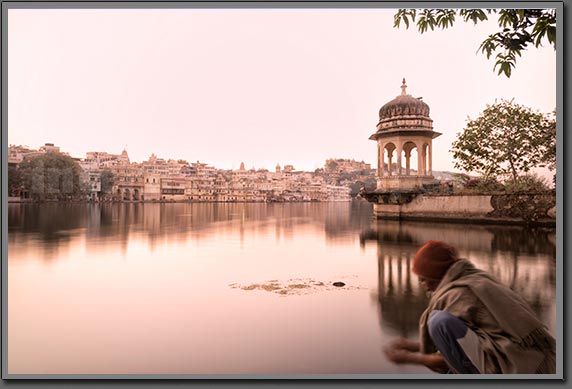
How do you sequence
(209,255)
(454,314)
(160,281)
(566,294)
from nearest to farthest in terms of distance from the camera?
(454,314)
(566,294)
(160,281)
(209,255)

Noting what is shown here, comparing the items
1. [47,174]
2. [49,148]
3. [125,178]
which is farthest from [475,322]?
[125,178]

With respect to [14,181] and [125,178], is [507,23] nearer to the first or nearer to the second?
[14,181]

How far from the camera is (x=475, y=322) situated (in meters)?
1.82

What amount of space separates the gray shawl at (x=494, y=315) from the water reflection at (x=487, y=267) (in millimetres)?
1062

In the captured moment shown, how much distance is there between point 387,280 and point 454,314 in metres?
2.59

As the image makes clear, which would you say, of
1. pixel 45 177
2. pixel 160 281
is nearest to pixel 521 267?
pixel 160 281

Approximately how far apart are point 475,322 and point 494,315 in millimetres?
83

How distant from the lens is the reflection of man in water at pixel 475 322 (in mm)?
1797

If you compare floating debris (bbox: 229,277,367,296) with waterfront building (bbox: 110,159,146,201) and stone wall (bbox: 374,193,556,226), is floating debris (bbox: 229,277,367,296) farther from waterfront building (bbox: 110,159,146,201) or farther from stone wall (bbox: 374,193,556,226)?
waterfront building (bbox: 110,159,146,201)

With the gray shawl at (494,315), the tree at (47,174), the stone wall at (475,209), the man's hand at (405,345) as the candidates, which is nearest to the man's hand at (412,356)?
the man's hand at (405,345)

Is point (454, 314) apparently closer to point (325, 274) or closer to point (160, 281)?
point (325, 274)

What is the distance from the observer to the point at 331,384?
2361mm

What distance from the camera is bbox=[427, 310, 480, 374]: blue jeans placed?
1.79 meters

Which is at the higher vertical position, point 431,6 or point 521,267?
point 431,6
